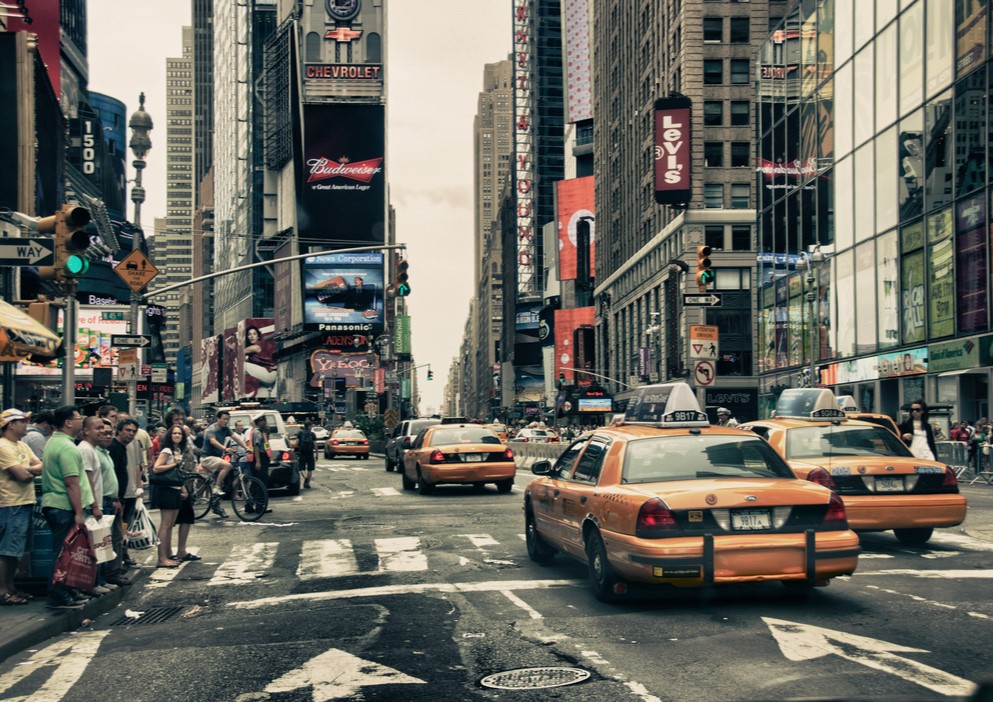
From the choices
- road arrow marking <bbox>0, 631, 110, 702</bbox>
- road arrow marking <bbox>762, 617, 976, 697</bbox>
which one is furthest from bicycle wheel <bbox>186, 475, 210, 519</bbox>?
road arrow marking <bbox>762, 617, 976, 697</bbox>

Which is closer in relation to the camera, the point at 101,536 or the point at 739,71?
the point at 101,536

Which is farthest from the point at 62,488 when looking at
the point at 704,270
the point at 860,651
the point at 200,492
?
the point at 704,270

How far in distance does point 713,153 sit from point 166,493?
71.0 m

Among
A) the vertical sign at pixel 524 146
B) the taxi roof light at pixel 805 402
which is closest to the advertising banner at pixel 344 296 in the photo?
the vertical sign at pixel 524 146

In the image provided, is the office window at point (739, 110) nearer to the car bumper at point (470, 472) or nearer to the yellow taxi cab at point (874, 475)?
the car bumper at point (470, 472)

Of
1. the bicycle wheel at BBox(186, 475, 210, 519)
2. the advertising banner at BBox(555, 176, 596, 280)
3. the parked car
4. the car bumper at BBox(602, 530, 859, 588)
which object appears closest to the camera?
the car bumper at BBox(602, 530, 859, 588)

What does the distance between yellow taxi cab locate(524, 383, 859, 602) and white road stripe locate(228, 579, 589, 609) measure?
544 mm

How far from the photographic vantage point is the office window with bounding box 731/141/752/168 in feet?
263

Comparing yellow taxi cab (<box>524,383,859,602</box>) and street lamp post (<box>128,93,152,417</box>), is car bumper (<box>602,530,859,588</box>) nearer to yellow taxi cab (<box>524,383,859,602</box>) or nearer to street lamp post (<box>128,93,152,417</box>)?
yellow taxi cab (<box>524,383,859,602</box>)

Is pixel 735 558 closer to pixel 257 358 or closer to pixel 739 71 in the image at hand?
pixel 739 71

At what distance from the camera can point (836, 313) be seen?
4834cm

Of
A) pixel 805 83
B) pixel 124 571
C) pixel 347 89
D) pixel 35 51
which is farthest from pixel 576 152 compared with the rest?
pixel 124 571

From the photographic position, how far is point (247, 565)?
1362 centimetres

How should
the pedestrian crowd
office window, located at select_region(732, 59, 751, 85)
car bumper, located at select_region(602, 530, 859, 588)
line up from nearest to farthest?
car bumper, located at select_region(602, 530, 859, 588)
the pedestrian crowd
office window, located at select_region(732, 59, 751, 85)
